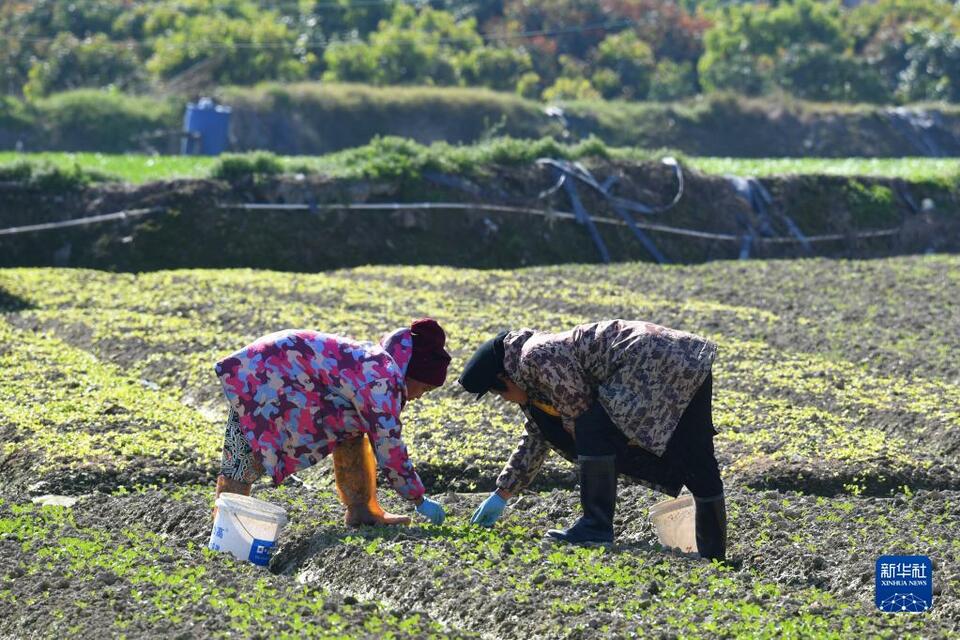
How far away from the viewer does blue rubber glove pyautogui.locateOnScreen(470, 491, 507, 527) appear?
820 cm

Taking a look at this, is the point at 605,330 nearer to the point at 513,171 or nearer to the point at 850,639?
the point at 850,639

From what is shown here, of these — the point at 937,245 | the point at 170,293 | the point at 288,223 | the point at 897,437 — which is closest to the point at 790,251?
the point at 937,245

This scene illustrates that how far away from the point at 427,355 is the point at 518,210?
1477cm

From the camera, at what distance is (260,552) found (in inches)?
306

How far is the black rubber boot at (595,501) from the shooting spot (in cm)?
768

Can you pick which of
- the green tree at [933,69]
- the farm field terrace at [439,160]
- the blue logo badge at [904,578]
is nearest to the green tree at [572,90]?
the green tree at [933,69]

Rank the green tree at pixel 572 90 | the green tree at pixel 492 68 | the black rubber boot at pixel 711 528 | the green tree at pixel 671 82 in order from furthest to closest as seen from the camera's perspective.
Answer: the green tree at pixel 671 82
the green tree at pixel 572 90
the green tree at pixel 492 68
the black rubber boot at pixel 711 528

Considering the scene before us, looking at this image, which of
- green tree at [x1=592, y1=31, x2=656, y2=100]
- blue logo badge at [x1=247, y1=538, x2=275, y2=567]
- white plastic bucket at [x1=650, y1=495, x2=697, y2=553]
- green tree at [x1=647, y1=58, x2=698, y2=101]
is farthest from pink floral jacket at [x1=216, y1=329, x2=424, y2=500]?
green tree at [x1=592, y1=31, x2=656, y2=100]

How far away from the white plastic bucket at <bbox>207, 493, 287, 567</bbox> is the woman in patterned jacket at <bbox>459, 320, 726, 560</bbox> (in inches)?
46.7

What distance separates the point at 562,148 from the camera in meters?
24.1

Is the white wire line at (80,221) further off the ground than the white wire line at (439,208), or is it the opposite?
the white wire line at (80,221)

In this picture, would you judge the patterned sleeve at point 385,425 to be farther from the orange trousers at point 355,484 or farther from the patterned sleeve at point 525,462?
the patterned sleeve at point 525,462

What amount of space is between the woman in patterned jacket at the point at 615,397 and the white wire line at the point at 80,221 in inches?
531

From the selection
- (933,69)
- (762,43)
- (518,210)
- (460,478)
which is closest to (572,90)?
(762,43)
